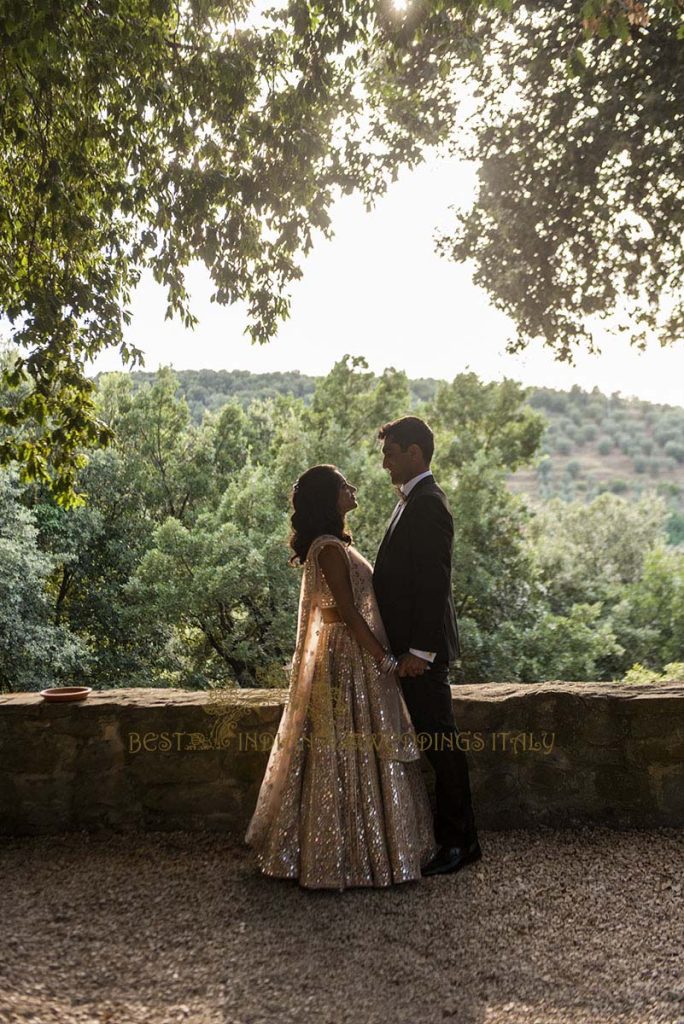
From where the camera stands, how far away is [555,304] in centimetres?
766

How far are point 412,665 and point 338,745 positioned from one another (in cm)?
42

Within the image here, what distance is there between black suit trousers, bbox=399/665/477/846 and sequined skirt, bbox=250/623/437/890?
14 cm

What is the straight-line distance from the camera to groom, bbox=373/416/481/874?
3406mm

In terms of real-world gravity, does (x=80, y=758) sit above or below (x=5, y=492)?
below

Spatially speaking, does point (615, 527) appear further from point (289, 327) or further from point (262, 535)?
point (289, 327)

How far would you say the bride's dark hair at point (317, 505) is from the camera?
340 cm

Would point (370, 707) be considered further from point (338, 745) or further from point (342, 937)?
point (342, 937)

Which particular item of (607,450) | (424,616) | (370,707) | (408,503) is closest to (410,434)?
(408,503)

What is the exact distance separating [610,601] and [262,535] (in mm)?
13077

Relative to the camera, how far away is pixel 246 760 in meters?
3.94

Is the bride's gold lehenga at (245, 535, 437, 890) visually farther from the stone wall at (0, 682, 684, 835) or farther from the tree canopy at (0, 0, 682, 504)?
the tree canopy at (0, 0, 682, 504)

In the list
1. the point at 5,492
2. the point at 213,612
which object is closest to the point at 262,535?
the point at 213,612

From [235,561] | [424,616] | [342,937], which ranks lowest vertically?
[342,937]

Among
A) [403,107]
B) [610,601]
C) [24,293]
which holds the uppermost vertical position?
[403,107]
